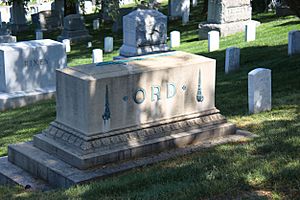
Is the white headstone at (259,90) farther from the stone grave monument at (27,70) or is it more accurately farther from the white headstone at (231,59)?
the stone grave monument at (27,70)

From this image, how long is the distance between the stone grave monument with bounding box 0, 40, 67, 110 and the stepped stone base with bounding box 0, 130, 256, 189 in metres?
5.84

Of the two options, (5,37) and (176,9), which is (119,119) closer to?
(5,37)

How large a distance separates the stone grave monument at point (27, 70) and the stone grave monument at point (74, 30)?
10.9 m

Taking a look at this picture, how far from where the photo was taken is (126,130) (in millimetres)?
8680

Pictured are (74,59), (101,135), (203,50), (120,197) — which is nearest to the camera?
(120,197)

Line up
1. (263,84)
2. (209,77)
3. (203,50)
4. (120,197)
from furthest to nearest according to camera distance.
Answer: (203,50), (263,84), (209,77), (120,197)

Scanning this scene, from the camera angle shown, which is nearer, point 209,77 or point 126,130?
point 126,130

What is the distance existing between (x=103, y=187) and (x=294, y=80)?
6.78 meters

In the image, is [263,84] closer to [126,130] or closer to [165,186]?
[126,130]

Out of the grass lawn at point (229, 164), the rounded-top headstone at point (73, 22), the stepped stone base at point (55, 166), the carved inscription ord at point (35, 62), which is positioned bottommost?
the stepped stone base at point (55, 166)

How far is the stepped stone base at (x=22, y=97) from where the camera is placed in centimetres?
1499

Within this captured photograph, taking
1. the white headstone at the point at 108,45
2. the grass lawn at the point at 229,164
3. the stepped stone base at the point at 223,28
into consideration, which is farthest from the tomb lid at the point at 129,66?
the white headstone at the point at 108,45

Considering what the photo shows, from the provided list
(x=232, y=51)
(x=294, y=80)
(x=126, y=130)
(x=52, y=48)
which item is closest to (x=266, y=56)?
(x=232, y=51)

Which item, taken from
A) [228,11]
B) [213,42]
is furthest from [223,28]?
[213,42]
